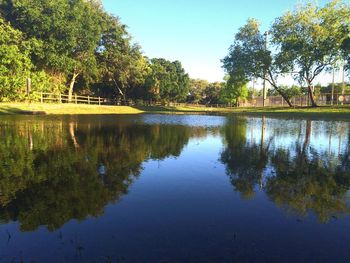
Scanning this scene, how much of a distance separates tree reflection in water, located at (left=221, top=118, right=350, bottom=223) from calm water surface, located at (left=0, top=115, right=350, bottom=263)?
0.03m

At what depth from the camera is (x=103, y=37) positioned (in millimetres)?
57219

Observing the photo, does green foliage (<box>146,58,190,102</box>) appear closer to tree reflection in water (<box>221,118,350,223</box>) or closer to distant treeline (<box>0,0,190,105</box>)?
distant treeline (<box>0,0,190,105</box>)

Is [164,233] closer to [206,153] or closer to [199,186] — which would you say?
[199,186]

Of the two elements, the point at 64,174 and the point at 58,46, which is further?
the point at 58,46

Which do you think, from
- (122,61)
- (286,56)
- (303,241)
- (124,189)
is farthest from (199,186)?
(122,61)

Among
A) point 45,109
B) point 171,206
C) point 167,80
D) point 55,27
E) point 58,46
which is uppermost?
point 55,27

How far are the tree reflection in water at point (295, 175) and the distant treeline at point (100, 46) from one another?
33943 mm

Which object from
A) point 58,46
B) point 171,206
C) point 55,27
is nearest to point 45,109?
point 58,46

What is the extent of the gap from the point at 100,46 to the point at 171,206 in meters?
55.8

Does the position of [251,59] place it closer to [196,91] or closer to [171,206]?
[171,206]

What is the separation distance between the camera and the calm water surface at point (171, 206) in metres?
4.35

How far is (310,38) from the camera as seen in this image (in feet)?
164

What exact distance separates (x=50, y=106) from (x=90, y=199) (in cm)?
3492

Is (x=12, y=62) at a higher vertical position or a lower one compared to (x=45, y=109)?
higher
